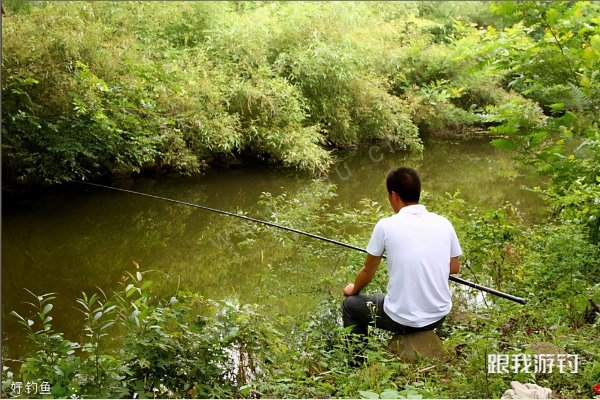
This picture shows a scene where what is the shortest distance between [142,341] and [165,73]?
25.0 feet

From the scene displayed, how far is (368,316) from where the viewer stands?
126 inches

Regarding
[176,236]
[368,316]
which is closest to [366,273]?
[368,316]

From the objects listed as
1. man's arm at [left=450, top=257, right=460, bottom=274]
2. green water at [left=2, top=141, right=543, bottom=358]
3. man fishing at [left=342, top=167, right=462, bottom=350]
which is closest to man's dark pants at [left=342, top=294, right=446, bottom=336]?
man fishing at [left=342, top=167, right=462, bottom=350]

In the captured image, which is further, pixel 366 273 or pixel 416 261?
pixel 366 273

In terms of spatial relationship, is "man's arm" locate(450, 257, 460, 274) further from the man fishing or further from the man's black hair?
the man's black hair

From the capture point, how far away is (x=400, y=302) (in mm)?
3006

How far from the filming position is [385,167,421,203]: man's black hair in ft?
9.74

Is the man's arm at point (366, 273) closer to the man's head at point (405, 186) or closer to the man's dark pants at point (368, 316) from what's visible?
the man's dark pants at point (368, 316)

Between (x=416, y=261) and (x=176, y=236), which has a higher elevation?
(x=416, y=261)

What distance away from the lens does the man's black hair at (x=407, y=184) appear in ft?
9.74

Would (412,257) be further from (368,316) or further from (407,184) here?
(368,316)

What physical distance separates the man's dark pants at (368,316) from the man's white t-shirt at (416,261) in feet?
0.14

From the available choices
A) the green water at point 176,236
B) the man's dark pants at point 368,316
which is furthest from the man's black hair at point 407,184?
the green water at point 176,236

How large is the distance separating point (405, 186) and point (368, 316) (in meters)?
0.73
